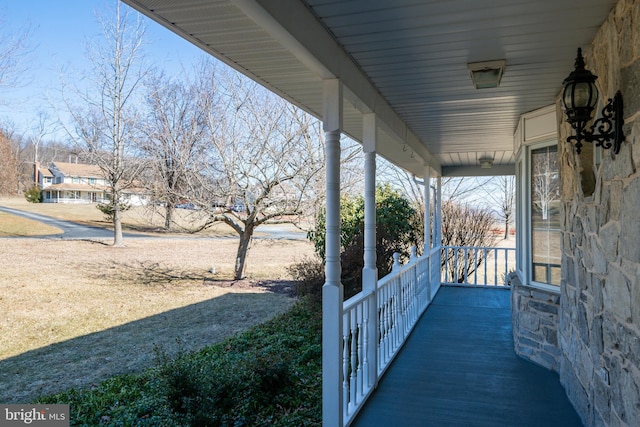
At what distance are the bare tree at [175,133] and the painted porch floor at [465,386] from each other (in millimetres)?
6596

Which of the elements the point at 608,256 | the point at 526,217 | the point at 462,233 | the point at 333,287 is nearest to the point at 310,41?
the point at 333,287

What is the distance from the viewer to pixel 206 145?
941cm

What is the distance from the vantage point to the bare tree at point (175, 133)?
9375mm

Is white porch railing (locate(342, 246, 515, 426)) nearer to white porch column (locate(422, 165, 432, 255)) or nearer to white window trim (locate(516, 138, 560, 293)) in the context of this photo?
white porch column (locate(422, 165, 432, 255))

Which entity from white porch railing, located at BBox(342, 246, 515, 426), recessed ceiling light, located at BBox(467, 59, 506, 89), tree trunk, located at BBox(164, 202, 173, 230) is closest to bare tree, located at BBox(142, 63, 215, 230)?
tree trunk, located at BBox(164, 202, 173, 230)

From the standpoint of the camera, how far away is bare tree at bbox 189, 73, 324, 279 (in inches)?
371

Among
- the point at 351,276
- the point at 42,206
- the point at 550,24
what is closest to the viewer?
the point at 550,24

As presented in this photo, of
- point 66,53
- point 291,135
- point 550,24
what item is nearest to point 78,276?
point 66,53

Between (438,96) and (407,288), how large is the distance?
2.32 m

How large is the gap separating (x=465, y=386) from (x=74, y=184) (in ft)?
48.1

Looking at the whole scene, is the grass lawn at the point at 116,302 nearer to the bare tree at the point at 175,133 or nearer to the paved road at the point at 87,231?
the paved road at the point at 87,231

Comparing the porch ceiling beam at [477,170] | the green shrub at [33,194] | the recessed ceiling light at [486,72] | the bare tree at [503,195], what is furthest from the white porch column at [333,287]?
the bare tree at [503,195]

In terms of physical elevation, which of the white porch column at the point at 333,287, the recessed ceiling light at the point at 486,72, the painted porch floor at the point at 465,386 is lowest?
the painted porch floor at the point at 465,386

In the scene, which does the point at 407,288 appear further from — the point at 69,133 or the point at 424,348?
the point at 69,133
